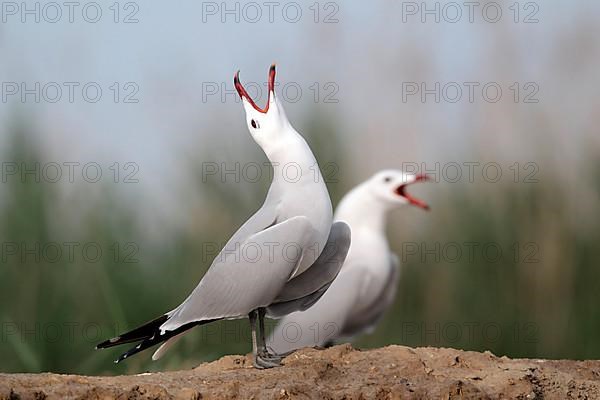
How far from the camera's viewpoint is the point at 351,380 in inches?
124

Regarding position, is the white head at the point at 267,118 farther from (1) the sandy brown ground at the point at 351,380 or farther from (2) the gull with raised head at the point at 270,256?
(1) the sandy brown ground at the point at 351,380

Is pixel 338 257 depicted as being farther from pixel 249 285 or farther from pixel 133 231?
pixel 133 231

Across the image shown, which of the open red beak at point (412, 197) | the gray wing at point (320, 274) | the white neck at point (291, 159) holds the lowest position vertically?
the open red beak at point (412, 197)

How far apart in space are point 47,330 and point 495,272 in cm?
236

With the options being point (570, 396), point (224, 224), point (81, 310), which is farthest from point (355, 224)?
point (570, 396)

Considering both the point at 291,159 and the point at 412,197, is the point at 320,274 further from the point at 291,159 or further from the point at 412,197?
the point at 412,197

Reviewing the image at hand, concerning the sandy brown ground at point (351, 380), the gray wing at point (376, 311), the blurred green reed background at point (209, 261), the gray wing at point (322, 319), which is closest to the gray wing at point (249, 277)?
the sandy brown ground at point (351, 380)

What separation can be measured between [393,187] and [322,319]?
1045mm

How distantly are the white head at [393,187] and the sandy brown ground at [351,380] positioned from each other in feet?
9.28

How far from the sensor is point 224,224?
6047mm

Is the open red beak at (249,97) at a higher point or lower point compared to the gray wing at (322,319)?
higher

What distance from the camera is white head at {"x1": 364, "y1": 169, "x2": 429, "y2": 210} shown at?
20.9 ft

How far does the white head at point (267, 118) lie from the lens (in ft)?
12.2

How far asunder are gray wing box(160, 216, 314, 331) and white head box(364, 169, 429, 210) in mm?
2853
